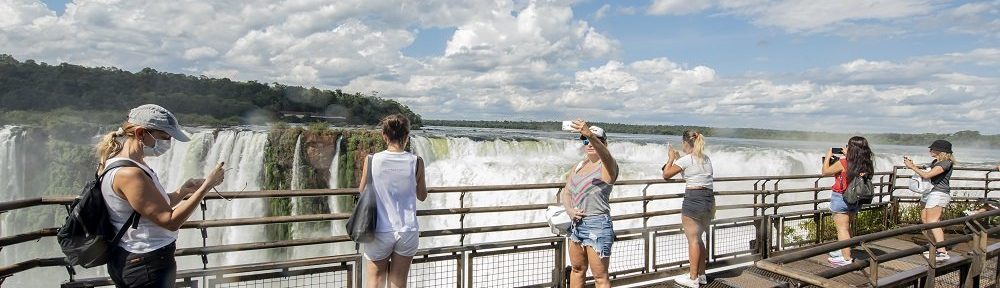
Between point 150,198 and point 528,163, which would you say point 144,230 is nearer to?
point 150,198

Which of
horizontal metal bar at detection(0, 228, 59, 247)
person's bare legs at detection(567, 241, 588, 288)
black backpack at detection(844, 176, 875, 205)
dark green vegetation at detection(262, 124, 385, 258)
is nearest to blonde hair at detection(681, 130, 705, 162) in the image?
person's bare legs at detection(567, 241, 588, 288)

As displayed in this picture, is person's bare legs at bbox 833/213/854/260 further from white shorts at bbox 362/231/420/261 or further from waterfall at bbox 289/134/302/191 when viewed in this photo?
waterfall at bbox 289/134/302/191

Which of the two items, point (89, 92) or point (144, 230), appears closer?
point (144, 230)

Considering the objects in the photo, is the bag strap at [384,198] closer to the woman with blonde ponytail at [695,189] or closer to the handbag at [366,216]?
the handbag at [366,216]

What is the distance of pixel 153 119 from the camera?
2.80 m

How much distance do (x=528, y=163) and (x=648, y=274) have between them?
50.5 ft

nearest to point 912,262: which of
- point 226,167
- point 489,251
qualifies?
point 489,251

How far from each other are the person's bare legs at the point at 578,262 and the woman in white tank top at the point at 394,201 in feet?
4.27

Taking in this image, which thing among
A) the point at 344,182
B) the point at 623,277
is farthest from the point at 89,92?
the point at 623,277

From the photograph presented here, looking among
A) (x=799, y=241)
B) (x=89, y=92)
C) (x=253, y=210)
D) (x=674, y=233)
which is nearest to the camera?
(x=674, y=233)

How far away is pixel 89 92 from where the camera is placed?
58.3 metres

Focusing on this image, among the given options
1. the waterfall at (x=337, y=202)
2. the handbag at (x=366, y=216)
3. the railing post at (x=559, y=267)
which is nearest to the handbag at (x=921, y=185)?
the railing post at (x=559, y=267)

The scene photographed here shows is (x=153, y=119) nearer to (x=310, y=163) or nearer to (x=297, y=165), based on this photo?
(x=297, y=165)

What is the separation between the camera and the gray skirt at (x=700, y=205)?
18.3ft
